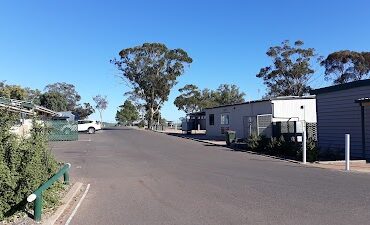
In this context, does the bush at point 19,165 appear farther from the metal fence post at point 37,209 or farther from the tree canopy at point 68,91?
the tree canopy at point 68,91

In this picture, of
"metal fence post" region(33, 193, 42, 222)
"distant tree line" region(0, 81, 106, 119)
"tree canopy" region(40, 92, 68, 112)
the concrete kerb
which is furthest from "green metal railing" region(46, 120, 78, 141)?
"tree canopy" region(40, 92, 68, 112)

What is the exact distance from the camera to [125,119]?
140 meters

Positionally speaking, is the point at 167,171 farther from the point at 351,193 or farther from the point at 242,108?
the point at 242,108

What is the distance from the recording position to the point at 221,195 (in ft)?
36.8

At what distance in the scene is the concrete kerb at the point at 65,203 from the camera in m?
8.41

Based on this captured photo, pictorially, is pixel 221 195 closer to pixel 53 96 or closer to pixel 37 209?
pixel 37 209

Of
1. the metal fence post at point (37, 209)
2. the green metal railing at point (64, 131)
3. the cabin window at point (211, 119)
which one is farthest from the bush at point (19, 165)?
the cabin window at point (211, 119)

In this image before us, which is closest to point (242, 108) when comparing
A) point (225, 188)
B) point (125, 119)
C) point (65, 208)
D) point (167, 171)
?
point (167, 171)

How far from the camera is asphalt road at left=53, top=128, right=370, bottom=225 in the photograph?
341 inches

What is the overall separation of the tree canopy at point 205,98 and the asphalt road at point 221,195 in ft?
269

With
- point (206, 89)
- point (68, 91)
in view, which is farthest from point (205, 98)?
point (68, 91)

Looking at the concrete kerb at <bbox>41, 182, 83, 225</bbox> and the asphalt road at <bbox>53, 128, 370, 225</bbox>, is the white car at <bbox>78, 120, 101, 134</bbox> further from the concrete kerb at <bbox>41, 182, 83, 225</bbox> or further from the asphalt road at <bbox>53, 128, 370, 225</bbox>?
the concrete kerb at <bbox>41, 182, 83, 225</bbox>

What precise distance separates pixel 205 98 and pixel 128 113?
1479 inches

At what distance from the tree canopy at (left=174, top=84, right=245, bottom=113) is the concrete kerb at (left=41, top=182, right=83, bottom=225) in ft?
284
